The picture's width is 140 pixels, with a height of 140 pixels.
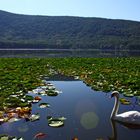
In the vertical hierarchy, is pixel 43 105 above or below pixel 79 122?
A: above

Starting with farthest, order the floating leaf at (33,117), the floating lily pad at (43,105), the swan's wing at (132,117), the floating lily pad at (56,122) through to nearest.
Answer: the floating lily pad at (43,105)
the floating leaf at (33,117)
the swan's wing at (132,117)
the floating lily pad at (56,122)

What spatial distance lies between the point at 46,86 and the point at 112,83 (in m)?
4.34

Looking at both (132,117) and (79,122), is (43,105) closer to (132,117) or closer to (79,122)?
(79,122)

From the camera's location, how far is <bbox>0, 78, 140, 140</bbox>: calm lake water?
1132cm

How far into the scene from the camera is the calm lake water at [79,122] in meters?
11.3

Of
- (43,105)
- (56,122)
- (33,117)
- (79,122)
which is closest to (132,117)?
(79,122)

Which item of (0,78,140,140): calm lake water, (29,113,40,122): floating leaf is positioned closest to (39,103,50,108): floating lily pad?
(0,78,140,140): calm lake water

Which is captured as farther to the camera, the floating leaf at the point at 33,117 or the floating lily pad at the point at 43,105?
the floating lily pad at the point at 43,105

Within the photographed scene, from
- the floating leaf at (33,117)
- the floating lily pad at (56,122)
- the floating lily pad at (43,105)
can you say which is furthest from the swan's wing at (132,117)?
the floating lily pad at (43,105)

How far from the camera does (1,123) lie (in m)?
12.4

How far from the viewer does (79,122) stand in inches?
507

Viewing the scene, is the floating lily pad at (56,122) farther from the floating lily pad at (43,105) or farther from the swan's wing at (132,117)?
the swan's wing at (132,117)

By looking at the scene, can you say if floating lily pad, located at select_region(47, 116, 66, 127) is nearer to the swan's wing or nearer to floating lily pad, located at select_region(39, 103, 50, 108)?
floating lily pad, located at select_region(39, 103, 50, 108)

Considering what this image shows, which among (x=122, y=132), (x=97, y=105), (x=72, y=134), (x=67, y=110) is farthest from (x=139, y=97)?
(x=72, y=134)
